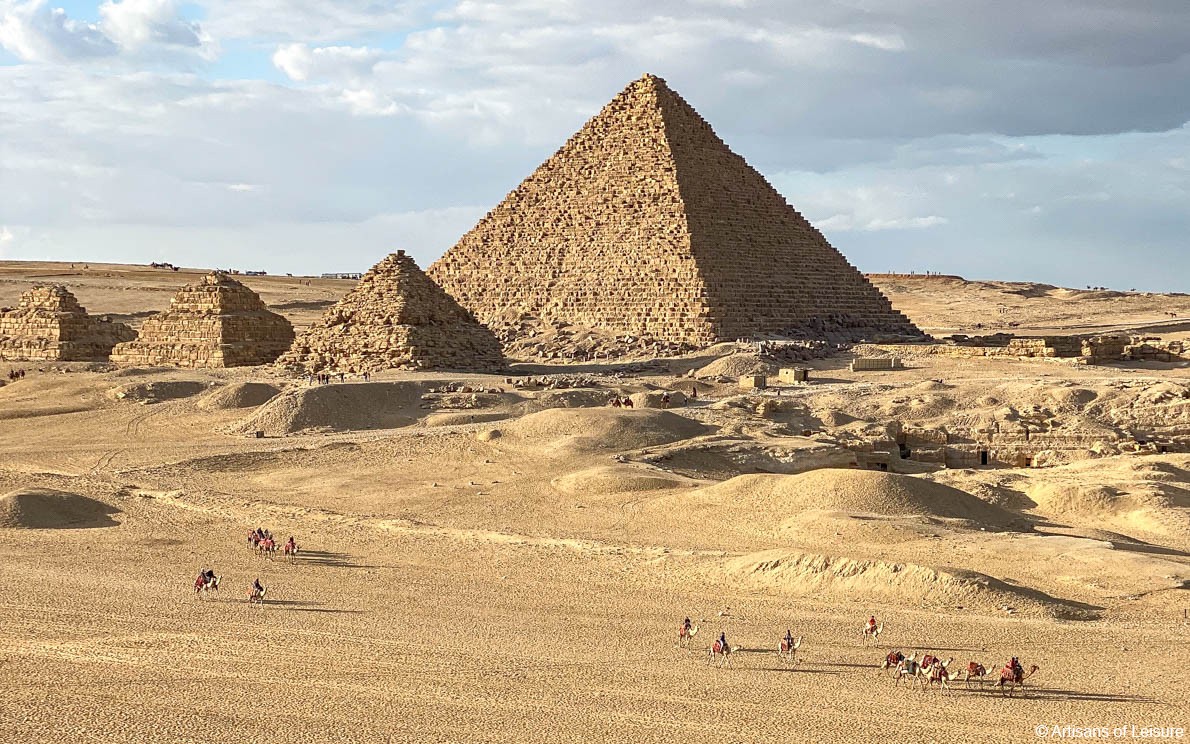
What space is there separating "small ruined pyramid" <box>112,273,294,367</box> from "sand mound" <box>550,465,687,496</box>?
22.6 metres

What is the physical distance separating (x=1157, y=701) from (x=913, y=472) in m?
14.0

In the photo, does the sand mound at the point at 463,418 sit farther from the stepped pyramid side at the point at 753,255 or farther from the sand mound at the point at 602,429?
the stepped pyramid side at the point at 753,255

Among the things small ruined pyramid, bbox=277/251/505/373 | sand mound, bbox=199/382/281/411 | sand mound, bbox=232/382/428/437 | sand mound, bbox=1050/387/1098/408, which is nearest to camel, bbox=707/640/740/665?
sand mound, bbox=232/382/428/437

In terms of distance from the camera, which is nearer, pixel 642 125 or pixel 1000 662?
pixel 1000 662

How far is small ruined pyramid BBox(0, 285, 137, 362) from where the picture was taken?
44.0 meters

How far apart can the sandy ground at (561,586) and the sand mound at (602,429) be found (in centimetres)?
8

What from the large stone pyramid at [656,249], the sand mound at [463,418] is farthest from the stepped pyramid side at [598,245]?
the sand mound at [463,418]

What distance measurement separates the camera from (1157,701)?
33.3ft

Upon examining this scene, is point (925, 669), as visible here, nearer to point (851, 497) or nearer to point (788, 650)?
point (788, 650)

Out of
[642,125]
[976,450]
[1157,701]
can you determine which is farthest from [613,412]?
[642,125]

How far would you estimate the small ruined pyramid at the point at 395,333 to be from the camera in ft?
121

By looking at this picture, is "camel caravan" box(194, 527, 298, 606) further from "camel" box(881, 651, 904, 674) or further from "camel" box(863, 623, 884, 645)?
"camel" box(881, 651, 904, 674)

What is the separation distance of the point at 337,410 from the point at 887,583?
1755 cm

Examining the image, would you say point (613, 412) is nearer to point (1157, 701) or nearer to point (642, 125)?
point (1157, 701)
